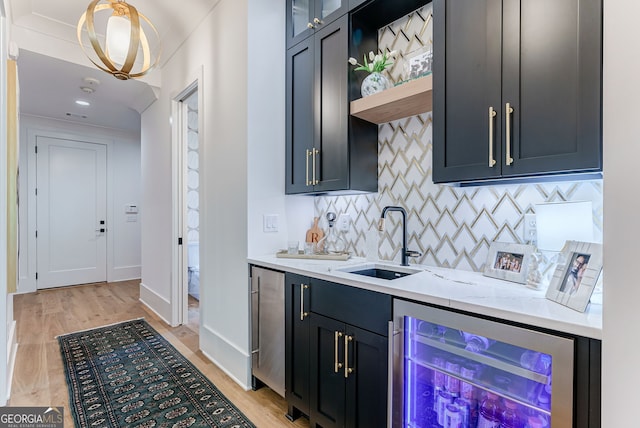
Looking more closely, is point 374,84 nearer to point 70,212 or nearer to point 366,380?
point 366,380

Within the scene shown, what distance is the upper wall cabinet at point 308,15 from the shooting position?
82.7 inches

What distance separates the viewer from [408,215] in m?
2.05

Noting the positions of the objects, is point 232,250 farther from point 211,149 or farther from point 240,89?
point 240,89

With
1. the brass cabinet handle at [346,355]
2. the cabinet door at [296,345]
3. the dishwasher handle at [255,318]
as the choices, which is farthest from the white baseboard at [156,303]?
the brass cabinet handle at [346,355]

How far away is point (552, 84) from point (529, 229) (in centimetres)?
66

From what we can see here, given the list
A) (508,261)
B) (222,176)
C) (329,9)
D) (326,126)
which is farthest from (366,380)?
(329,9)

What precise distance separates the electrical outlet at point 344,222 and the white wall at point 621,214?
164 centimetres

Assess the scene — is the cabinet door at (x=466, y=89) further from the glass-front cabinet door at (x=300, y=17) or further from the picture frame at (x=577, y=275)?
the glass-front cabinet door at (x=300, y=17)

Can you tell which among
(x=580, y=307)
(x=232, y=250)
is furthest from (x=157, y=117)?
(x=580, y=307)

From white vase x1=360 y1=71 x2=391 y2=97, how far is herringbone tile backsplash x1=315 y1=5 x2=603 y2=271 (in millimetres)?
204

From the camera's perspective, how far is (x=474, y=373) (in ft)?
4.10

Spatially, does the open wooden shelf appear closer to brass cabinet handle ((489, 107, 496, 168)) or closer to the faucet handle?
brass cabinet handle ((489, 107, 496, 168))

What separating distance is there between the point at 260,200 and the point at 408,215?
1066 millimetres

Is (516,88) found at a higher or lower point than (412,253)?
higher
